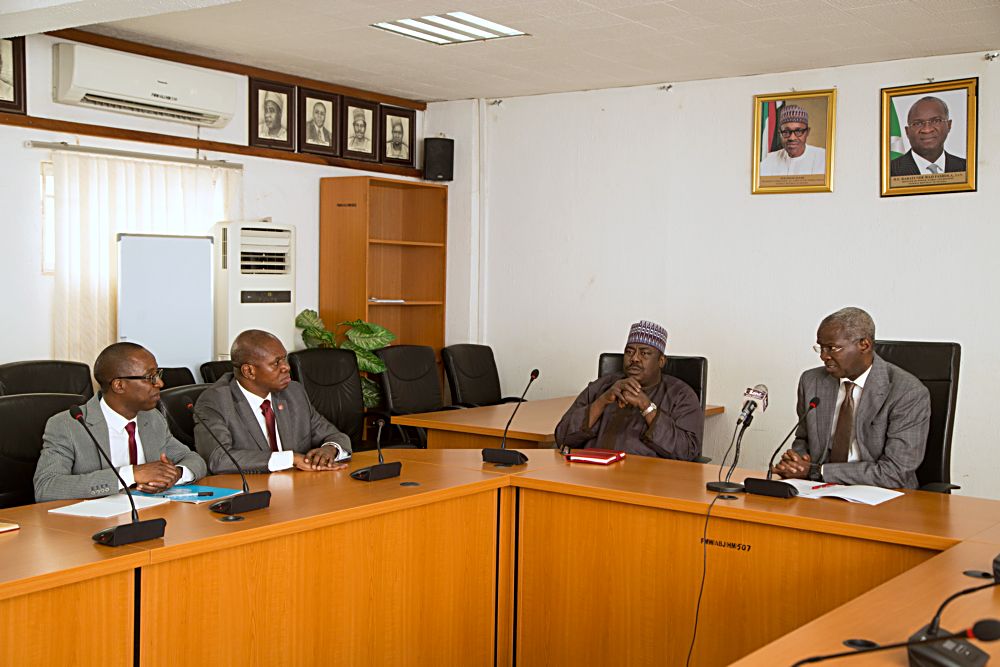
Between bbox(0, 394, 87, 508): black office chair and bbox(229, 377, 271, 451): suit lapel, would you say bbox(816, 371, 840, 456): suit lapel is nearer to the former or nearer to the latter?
bbox(229, 377, 271, 451): suit lapel

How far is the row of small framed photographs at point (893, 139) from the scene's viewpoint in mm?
5695

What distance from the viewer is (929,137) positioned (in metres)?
5.78

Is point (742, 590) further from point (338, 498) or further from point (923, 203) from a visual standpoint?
point (923, 203)

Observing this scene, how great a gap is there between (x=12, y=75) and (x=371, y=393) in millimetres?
2646

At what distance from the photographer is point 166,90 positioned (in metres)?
5.86

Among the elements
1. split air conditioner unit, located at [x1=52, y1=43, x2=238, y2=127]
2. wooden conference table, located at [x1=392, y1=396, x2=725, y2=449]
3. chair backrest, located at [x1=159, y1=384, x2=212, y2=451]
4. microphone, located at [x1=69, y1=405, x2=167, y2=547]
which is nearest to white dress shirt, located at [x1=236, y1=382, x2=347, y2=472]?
chair backrest, located at [x1=159, y1=384, x2=212, y2=451]

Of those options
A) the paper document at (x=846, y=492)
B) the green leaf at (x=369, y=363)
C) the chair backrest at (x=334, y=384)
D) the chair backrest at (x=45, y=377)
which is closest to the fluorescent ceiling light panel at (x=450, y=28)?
the chair backrest at (x=334, y=384)

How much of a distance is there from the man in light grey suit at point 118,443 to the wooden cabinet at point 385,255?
3.35 metres

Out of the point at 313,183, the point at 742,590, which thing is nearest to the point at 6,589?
the point at 742,590

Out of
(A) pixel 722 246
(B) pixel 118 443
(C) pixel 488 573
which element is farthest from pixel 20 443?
(A) pixel 722 246

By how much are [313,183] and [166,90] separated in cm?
135

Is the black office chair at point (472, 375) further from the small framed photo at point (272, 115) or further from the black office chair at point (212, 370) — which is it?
the small framed photo at point (272, 115)

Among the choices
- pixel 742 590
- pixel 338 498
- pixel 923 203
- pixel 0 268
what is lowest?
pixel 742 590

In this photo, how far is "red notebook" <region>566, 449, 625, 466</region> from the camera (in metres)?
4.04
